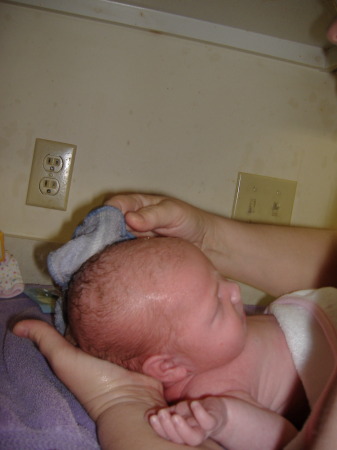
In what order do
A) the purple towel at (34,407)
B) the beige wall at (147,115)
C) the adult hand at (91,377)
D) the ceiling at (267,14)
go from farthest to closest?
the beige wall at (147,115), the ceiling at (267,14), the adult hand at (91,377), the purple towel at (34,407)

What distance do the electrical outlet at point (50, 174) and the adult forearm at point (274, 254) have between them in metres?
0.42

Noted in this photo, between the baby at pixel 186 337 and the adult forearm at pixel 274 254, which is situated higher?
the adult forearm at pixel 274 254

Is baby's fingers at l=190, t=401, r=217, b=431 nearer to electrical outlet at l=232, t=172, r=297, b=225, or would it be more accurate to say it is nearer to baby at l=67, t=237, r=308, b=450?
baby at l=67, t=237, r=308, b=450

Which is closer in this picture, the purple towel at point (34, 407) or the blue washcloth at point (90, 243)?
the purple towel at point (34, 407)

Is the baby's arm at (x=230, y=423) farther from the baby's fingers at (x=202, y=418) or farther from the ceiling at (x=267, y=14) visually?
the ceiling at (x=267, y=14)

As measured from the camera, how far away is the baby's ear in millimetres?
646

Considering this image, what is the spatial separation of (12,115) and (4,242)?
0.33 m

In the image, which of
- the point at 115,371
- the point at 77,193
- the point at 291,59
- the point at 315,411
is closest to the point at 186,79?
the point at 291,59

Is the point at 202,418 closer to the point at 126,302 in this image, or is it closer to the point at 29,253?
the point at 126,302

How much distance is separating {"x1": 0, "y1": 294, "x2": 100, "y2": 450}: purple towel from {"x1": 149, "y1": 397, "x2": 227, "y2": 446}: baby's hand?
0.09 m

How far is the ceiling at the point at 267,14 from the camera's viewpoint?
0.85 m

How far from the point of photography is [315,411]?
1.08 feet

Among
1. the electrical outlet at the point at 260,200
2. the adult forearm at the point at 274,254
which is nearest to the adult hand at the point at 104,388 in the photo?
the adult forearm at the point at 274,254

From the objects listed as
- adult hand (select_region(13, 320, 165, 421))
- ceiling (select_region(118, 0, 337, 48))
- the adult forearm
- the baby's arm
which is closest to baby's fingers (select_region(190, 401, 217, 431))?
the baby's arm
